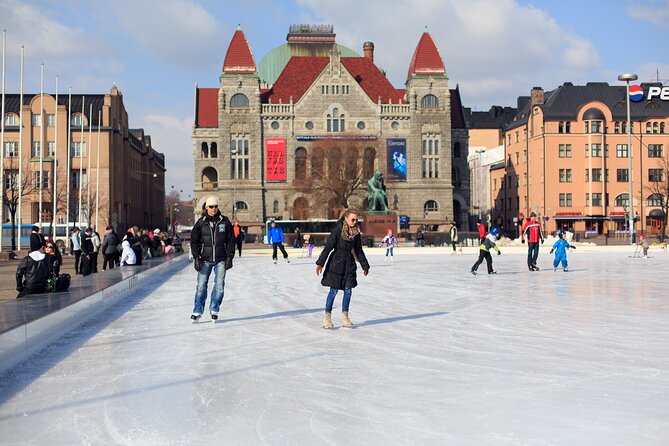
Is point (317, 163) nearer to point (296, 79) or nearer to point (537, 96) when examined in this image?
point (296, 79)

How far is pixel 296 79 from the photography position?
3543 inches

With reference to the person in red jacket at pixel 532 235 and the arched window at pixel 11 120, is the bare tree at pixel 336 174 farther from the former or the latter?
the person in red jacket at pixel 532 235

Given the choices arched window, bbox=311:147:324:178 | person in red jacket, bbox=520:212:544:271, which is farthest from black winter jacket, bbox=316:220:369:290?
arched window, bbox=311:147:324:178

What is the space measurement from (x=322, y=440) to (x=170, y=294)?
1214cm

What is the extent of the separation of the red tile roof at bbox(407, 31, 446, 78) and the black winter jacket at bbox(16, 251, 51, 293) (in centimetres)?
7896

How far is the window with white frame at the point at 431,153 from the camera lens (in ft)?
283

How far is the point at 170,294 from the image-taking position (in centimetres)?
1662

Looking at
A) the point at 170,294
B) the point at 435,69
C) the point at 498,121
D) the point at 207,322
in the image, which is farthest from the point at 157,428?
the point at 498,121

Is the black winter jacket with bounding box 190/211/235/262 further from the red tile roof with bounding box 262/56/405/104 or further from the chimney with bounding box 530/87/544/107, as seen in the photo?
the chimney with bounding box 530/87/544/107

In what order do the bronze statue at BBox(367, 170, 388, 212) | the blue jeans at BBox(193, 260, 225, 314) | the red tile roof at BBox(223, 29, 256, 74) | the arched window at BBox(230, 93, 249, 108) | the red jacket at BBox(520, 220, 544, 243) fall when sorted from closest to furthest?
the blue jeans at BBox(193, 260, 225, 314), the red jacket at BBox(520, 220, 544, 243), the bronze statue at BBox(367, 170, 388, 212), the arched window at BBox(230, 93, 249, 108), the red tile roof at BBox(223, 29, 256, 74)

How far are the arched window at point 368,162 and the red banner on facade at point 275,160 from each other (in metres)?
10.2

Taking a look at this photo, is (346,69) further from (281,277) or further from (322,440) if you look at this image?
(322,440)

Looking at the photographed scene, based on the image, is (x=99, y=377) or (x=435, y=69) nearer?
(x=99, y=377)

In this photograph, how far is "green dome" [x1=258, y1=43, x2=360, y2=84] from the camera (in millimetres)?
102750
